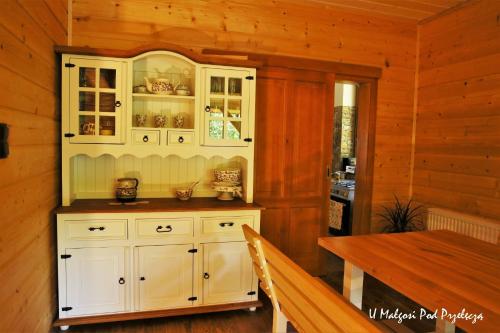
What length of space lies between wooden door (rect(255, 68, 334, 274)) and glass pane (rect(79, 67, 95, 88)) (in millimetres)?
1380

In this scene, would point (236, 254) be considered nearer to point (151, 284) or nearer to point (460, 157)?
point (151, 284)

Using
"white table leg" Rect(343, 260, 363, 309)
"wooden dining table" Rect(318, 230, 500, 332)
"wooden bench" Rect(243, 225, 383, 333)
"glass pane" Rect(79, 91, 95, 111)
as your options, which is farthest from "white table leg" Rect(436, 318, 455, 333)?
"glass pane" Rect(79, 91, 95, 111)

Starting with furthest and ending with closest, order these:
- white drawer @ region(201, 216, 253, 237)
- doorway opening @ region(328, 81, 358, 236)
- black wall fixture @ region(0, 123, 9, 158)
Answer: doorway opening @ region(328, 81, 358, 236) < white drawer @ region(201, 216, 253, 237) < black wall fixture @ region(0, 123, 9, 158)

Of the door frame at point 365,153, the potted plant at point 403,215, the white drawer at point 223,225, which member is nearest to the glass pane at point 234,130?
the white drawer at point 223,225

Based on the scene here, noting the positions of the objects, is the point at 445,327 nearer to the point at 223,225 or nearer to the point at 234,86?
the point at 223,225

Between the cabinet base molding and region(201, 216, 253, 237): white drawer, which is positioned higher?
A: region(201, 216, 253, 237): white drawer

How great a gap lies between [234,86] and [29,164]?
1.47 meters

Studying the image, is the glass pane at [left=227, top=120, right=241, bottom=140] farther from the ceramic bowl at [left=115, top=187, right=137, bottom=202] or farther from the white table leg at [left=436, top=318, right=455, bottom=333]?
the white table leg at [left=436, top=318, right=455, bottom=333]

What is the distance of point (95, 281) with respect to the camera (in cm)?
232

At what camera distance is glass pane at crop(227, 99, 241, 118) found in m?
2.66

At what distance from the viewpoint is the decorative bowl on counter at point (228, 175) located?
2.80 metres

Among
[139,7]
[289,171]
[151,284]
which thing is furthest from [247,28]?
[151,284]

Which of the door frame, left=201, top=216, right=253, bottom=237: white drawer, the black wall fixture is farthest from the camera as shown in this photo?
the door frame

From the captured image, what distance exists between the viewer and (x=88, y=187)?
2.72 meters
